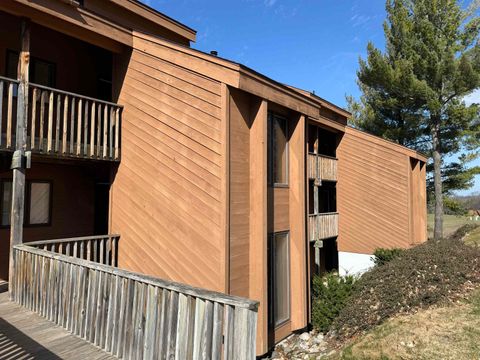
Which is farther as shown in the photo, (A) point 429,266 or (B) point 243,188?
(A) point 429,266

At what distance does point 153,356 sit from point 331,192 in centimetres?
1595

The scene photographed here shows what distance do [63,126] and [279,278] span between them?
18.2 feet

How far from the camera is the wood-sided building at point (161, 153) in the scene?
6625 mm

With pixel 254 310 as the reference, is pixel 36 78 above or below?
above

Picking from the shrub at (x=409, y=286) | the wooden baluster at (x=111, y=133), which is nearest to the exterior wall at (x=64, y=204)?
the wooden baluster at (x=111, y=133)

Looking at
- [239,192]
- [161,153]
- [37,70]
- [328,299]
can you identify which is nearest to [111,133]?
[161,153]

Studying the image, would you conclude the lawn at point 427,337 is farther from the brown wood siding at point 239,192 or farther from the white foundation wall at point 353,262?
the white foundation wall at point 353,262

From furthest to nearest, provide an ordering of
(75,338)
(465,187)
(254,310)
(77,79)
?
(465,187)
(77,79)
(75,338)
(254,310)

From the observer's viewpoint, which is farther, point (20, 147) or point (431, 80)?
point (431, 80)

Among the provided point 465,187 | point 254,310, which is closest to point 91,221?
point 254,310

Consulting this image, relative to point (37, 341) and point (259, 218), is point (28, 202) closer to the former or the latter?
point (37, 341)

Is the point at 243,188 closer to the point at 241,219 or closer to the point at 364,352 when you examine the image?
the point at 241,219

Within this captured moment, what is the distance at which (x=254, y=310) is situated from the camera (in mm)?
3016

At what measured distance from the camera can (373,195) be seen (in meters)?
17.3
